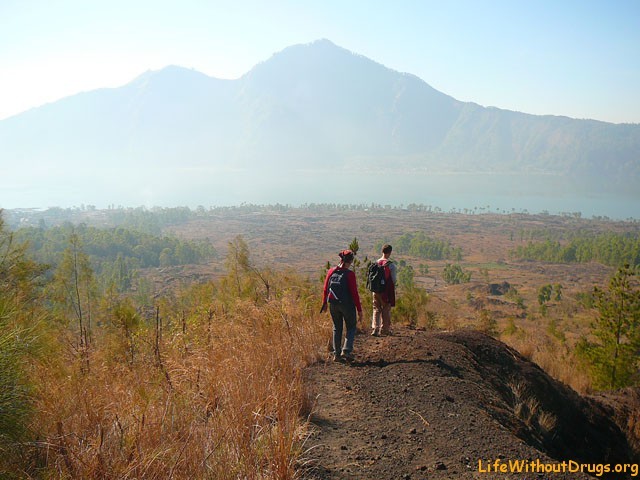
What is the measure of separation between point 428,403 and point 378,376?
89 cm

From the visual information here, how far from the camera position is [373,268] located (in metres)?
7.40

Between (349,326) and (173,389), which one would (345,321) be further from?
(173,389)

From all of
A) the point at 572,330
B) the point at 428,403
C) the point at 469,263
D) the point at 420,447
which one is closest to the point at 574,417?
the point at 428,403

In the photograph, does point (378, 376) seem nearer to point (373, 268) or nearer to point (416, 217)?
point (373, 268)

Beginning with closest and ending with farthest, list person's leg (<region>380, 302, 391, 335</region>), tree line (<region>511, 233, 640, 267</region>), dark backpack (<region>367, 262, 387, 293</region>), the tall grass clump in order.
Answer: the tall grass clump
dark backpack (<region>367, 262, 387, 293</region>)
person's leg (<region>380, 302, 391, 335</region>)
tree line (<region>511, 233, 640, 267</region>)

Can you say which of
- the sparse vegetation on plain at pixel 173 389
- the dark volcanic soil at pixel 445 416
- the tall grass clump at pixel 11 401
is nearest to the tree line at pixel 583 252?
the sparse vegetation on plain at pixel 173 389

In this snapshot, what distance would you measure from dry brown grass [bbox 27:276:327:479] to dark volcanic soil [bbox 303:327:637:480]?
479 millimetres

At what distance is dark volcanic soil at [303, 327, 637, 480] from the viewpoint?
368cm

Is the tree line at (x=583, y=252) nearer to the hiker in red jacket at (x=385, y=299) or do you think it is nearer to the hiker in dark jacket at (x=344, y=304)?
the hiker in red jacket at (x=385, y=299)

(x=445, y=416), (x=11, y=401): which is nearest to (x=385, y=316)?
(x=445, y=416)

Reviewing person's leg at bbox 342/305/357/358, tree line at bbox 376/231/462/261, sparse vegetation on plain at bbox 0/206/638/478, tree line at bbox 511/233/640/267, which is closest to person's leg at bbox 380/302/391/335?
sparse vegetation on plain at bbox 0/206/638/478

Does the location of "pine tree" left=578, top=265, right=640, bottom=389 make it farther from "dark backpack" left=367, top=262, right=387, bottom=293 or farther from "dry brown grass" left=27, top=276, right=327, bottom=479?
"dry brown grass" left=27, top=276, right=327, bottom=479

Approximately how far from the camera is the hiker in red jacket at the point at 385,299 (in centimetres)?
734

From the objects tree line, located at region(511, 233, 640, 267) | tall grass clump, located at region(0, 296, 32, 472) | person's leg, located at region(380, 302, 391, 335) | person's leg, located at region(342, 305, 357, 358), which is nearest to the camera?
tall grass clump, located at region(0, 296, 32, 472)
